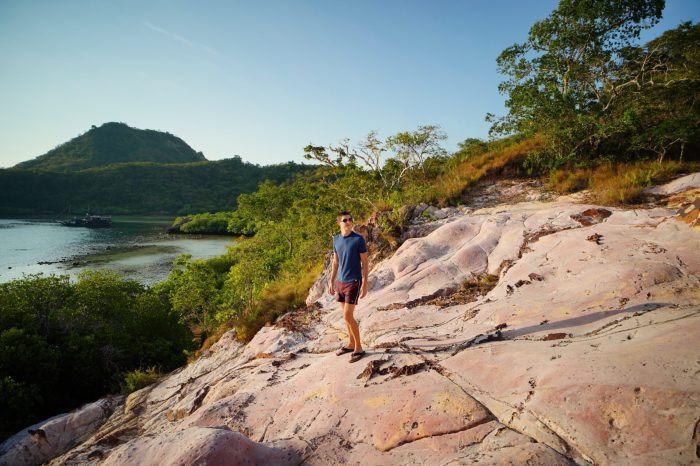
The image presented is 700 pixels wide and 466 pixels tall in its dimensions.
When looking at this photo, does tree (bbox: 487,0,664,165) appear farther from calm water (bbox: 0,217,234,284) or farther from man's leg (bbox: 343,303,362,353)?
calm water (bbox: 0,217,234,284)

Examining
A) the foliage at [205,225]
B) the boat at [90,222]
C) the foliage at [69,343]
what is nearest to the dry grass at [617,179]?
the foliage at [69,343]

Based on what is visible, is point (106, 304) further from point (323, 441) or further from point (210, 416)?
point (323, 441)

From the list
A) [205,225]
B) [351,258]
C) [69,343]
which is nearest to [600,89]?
[351,258]

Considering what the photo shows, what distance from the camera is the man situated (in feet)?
16.4

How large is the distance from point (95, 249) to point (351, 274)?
2829 inches

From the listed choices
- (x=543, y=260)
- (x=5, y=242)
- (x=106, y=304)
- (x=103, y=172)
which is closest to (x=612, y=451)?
(x=543, y=260)

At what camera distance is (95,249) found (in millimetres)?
60469

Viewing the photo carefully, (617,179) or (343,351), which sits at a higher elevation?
(617,179)

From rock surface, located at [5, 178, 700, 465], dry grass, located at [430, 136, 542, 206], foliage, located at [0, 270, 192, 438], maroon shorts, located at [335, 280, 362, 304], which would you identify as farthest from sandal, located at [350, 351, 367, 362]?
foliage, located at [0, 270, 192, 438]

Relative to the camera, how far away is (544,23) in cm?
1387

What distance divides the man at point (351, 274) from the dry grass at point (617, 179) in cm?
696

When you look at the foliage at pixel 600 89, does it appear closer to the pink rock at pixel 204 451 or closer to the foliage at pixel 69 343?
the pink rock at pixel 204 451

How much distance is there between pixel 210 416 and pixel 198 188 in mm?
150156

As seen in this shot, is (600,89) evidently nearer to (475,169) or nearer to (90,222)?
(475,169)
